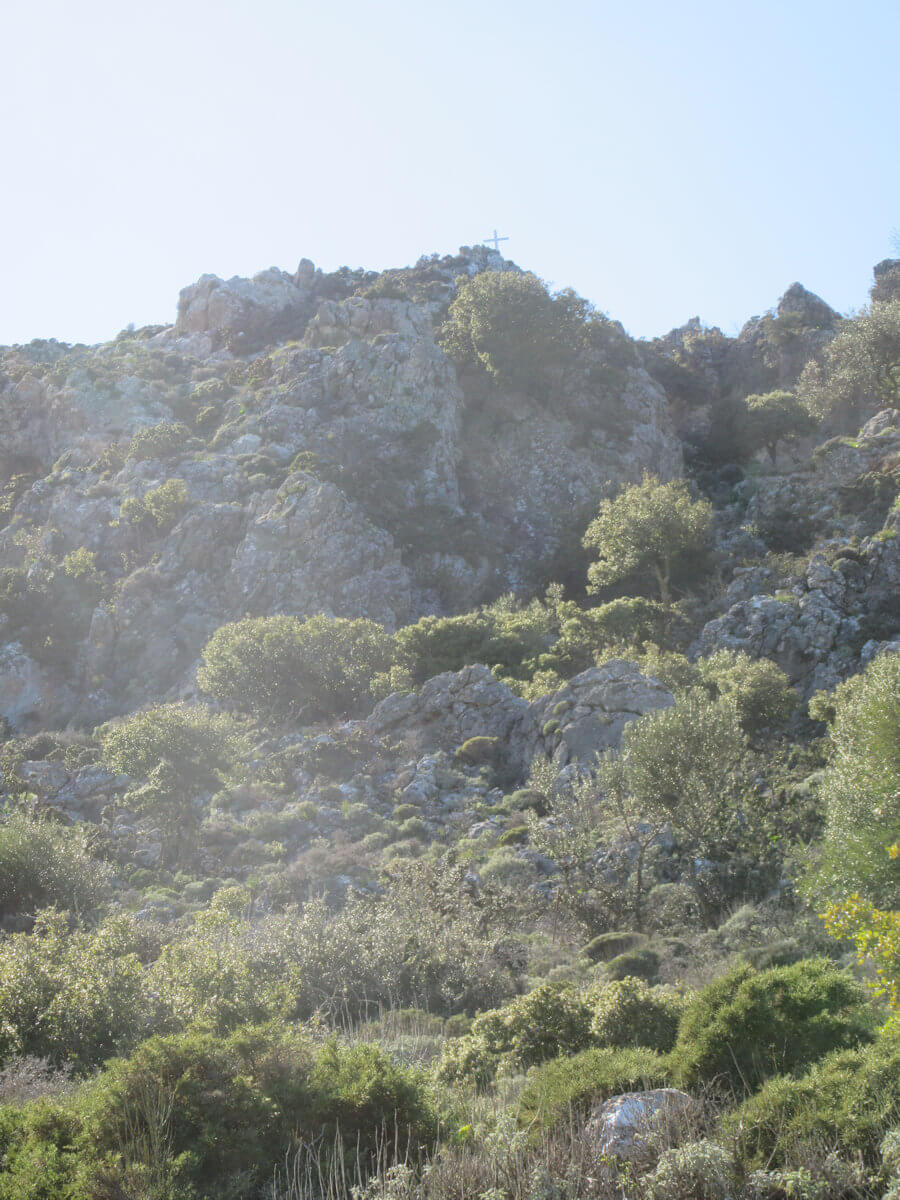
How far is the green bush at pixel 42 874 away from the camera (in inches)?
784

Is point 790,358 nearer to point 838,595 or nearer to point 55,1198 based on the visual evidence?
point 838,595

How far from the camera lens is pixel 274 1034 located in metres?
10.2

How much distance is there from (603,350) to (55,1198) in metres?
60.4

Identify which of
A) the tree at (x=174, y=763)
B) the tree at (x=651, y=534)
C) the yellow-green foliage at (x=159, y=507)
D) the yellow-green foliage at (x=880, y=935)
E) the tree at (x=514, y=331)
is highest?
the tree at (x=514, y=331)

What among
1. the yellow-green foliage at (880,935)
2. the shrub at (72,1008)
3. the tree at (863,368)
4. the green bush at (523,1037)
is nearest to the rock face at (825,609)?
the tree at (863,368)

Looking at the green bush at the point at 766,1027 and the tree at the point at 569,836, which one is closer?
the green bush at the point at 766,1027

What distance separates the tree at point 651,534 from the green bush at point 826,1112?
1329 inches

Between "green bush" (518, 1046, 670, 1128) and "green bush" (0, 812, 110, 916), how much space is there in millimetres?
13314

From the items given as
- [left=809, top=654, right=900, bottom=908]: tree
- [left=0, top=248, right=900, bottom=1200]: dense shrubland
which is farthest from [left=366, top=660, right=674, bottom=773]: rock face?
[left=809, top=654, right=900, bottom=908]: tree

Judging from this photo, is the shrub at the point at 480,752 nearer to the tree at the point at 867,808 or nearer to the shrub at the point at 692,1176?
the tree at the point at 867,808

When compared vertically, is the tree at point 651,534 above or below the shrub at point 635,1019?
above

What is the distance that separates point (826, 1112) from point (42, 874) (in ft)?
56.7

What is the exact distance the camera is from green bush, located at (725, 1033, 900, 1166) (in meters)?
7.83

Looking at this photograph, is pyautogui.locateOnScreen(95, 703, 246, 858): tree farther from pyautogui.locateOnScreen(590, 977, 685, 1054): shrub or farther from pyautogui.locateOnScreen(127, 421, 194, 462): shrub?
pyautogui.locateOnScreen(127, 421, 194, 462): shrub
